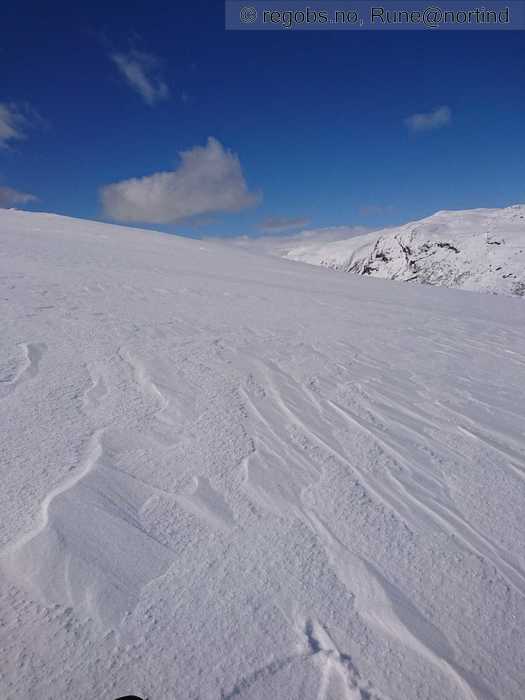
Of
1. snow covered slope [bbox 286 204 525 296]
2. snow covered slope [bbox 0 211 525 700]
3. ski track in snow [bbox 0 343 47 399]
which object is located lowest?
snow covered slope [bbox 0 211 525 700]

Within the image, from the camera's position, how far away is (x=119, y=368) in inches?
137

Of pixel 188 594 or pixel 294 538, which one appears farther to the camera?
pixel 294 538

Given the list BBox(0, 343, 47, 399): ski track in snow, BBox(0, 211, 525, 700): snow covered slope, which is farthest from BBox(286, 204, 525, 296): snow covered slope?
BBox(0, 343, 47, 399): ski track in snow

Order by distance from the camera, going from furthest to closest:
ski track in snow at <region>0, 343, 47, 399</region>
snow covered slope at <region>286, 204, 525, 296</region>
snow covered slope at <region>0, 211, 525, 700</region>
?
snow covered slope at <region>286, 204, 525, 296</region>
ski track in snow at <region>0, 343, 47, 399</region>
snow covered slope at <region>0, 211, 525, 700</region>

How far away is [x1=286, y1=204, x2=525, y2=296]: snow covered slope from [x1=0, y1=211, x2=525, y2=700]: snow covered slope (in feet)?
298

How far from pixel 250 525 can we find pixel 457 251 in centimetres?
11907

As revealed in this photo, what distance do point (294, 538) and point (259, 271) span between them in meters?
11.8

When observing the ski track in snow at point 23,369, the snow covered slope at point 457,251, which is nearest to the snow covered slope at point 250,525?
the ski track in snow at point 23,369

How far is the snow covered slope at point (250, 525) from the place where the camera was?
4.32ft

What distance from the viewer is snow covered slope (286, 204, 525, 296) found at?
85.9 m

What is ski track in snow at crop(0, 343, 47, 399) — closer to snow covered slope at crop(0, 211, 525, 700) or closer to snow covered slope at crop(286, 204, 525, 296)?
snow covered slope at crop(0, 211, 525, 700)

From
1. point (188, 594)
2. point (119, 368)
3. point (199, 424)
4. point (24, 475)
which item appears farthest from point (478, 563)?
point (119, 368)

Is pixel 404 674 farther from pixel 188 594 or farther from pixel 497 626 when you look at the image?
pixel 188 594

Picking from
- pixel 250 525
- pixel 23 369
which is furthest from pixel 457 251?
pixel 250 525
